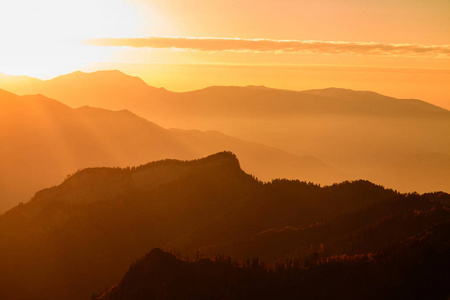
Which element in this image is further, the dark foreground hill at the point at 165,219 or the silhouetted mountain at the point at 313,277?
the dark foreground hill at the point at 165,219

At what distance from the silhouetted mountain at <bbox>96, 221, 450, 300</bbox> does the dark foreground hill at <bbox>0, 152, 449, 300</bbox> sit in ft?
45.3

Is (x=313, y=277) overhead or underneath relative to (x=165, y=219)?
underneath

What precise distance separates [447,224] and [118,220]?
171ft

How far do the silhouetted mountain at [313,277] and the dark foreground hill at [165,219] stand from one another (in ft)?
45.3

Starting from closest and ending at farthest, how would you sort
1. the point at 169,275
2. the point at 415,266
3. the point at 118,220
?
the point at 415,266, the point at 169,275, the point at 118,220

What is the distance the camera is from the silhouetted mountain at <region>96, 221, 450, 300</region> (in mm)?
34000

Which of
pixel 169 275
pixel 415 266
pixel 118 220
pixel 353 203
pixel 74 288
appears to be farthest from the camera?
pixel 118 220

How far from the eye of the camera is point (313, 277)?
123 feet

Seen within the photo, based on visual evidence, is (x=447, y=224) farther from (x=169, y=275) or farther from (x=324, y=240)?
(x=169, y=275)

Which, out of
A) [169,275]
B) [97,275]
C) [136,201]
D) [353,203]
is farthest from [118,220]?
[169,275]

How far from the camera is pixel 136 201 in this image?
82.6 metres

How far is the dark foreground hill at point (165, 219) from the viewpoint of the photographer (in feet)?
197

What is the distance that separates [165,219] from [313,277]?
149ft

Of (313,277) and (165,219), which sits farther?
(165,219)
